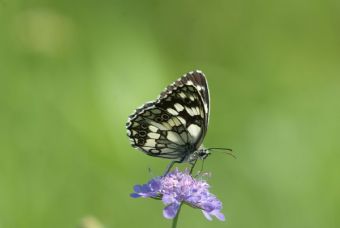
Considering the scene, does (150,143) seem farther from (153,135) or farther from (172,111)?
(172,111)

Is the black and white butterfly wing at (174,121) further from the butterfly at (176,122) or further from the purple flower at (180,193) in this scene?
the purple flower at (180,193)

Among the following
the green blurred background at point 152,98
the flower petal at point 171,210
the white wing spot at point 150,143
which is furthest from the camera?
the green blurred background at point 152,98

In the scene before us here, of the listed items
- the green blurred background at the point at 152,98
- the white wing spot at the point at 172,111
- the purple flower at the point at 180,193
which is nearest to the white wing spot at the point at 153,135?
the white wing spot at the point at 172,111

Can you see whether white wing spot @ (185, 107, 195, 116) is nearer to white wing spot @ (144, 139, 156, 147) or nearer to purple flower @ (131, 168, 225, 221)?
white wing spot @ (144, 139, 156, 147)

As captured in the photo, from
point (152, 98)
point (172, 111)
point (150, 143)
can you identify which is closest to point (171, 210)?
point (150, 143)

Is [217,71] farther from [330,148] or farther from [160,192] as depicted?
[160,192]

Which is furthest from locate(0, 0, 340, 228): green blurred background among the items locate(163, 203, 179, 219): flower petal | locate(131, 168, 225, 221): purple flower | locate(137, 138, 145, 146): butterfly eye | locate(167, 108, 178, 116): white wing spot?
locate(163, 203, 179, 219): flower petal

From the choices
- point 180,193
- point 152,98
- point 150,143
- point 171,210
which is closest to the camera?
point 171,210
